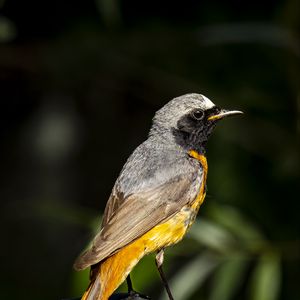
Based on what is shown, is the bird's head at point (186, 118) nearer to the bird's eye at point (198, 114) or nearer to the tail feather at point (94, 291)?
the bird's eye at point (198, 114)

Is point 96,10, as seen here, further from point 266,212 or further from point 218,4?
point 266,212

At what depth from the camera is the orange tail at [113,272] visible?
5035 millimetres

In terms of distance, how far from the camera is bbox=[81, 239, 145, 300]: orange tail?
16.5 ft

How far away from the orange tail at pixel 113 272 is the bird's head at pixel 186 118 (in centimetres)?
70

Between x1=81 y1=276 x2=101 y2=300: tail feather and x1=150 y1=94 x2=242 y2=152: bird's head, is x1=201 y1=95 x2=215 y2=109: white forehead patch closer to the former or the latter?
x1=150 y1=94 x2=242 y2=152: bird's head

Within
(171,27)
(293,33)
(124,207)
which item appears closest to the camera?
(124,207)

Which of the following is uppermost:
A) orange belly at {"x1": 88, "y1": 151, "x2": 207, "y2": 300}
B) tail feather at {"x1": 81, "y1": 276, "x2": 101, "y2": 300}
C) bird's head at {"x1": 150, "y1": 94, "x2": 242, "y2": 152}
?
bird's head at {"x1": 150, "y1": 94, "x2": 242, "y2": 152}

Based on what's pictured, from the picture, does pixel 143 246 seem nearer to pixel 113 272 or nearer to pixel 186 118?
A: pixel 113 272

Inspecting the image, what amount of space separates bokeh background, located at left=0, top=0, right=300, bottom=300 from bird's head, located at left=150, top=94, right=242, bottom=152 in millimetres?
435

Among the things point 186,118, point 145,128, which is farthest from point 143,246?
point 145,128

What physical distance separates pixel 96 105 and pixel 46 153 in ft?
2.23

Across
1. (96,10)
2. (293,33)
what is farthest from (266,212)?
(96,10)

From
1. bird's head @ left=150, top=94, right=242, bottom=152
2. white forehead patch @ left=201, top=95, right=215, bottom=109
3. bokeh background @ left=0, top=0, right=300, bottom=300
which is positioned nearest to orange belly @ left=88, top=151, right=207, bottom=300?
bird's head @ left=150, top=94, right=242, bottom=152

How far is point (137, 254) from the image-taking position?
5398mm
